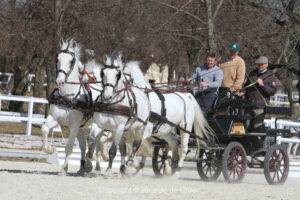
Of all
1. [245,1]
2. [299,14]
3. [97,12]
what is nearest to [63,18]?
[97,12]

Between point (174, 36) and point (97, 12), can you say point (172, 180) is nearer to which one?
point (174, 36)

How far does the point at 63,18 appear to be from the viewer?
2552 centimetres

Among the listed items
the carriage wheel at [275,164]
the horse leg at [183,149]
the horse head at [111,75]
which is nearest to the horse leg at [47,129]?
the horse head at [111,75]

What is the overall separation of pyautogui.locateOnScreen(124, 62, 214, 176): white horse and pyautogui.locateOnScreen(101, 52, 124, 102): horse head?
3.10 feet

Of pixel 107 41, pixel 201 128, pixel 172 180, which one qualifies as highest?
pixel 107 41

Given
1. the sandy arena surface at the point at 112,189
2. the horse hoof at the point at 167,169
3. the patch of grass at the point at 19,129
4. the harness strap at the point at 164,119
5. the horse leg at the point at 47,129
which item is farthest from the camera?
the patch of grass at the point at 19,129

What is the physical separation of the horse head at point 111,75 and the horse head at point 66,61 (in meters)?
0.56

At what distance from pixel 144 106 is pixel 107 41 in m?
11.3

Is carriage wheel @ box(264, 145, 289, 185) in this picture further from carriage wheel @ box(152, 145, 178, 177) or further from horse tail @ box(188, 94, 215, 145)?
carriage wheel @ box(152, 145, 178, 177)

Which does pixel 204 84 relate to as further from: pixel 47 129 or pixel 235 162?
pixel 47 129

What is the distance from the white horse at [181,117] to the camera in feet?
46.8

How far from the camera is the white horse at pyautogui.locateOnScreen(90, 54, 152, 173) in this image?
13.0m

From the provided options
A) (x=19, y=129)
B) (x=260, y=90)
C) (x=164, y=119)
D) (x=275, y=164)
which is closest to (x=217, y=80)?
(x=260, y=90)

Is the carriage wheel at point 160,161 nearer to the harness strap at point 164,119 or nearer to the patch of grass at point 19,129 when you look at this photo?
the harness strap at point 164,119
